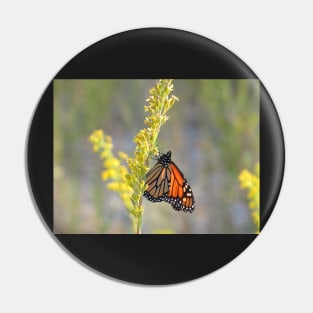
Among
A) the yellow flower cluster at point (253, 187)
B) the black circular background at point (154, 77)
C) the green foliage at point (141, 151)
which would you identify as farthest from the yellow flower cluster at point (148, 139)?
the yellow flower cluster at point (253, 187)

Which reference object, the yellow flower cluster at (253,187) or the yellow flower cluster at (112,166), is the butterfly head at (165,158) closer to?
the yellow flower cluster at (112,166)

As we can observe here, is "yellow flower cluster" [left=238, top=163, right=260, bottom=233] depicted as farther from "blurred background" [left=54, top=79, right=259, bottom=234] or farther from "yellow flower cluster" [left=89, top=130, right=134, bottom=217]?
"yellow flower cluster" [left=89, top=130, right=134, bottom=217]

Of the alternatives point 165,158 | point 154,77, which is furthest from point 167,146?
point 154,77

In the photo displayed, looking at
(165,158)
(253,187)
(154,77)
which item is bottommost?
(253,187)

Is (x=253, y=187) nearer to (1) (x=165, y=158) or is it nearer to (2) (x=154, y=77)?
(1) (x=165, y=158)

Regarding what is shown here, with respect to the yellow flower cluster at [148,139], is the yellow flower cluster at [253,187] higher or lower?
lower

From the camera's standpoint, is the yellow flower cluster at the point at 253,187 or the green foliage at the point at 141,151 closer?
the green foliage at the point at 141,151

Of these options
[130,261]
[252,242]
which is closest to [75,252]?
[130,261]

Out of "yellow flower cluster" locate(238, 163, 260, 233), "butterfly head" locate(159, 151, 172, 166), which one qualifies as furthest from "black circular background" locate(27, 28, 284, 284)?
"butterfly head" locate(159, 151, 172, 166)
